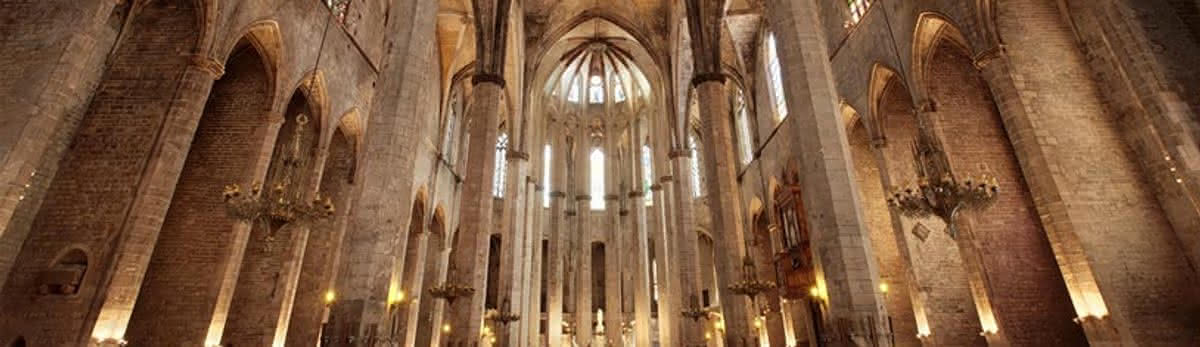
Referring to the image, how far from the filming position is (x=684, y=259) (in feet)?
60.0

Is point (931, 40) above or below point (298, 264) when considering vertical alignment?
above

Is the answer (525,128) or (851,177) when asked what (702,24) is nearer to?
(525,128)

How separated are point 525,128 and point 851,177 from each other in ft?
51.7

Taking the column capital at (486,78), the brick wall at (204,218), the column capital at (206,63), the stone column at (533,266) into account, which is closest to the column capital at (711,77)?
the column capital at (486,78)

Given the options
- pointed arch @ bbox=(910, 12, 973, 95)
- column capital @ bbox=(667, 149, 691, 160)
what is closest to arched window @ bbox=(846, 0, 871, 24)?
pointed arch @ bbox=(910, 12, 973, 95)

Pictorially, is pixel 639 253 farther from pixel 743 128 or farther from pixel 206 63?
pixel 206 63

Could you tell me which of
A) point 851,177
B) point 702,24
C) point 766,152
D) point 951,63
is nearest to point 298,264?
point 851,177

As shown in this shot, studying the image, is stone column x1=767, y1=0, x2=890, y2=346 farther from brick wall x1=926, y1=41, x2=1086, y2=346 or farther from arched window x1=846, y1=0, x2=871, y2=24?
arched window x1=846, y1=0, x2=871, y2=24

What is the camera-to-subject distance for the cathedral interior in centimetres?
695

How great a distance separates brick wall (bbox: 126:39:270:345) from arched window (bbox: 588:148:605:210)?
58.2 feet

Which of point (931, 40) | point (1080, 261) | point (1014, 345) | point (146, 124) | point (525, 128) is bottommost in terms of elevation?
point (1014, 345)

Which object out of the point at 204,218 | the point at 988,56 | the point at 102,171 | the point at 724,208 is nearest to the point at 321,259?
the point at 204,218

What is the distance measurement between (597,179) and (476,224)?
1506cm

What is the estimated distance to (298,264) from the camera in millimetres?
12672
